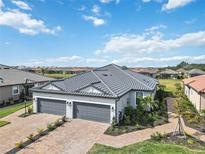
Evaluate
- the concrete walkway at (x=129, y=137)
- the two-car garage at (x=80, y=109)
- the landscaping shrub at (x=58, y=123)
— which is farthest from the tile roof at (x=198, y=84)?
the landscaping shrub at (x=58, y=123)

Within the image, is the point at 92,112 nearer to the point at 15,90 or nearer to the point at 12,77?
the point at 15,90

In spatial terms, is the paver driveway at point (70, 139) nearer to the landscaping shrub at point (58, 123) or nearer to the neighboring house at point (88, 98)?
the landscaping shrub at point (58, 123)

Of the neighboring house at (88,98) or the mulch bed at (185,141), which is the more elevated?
the neighboring house at (88,98)

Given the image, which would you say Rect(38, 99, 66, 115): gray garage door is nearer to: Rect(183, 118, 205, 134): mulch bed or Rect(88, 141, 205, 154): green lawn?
Rect(88, 141, 205, 154): green lawn

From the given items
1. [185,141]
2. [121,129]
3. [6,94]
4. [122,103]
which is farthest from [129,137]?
[6,94]

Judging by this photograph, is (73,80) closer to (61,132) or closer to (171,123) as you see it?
(61,132)

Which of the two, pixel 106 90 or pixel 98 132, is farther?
pixel 106 90

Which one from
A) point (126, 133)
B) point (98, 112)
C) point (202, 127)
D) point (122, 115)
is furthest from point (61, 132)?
point (202, 127)
